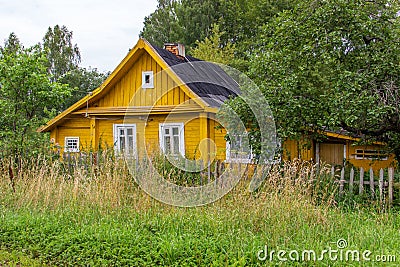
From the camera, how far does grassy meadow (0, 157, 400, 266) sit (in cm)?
486

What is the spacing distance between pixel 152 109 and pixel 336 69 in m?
7.53

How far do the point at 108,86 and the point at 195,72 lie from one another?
3178 millimetres

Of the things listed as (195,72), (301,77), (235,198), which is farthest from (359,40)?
(195,72)

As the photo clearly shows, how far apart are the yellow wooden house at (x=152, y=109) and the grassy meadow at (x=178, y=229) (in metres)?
→ 6.30

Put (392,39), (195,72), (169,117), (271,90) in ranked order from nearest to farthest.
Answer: (392,39), (271,90), (169,117), (195,72)

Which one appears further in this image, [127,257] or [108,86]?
[108,86]

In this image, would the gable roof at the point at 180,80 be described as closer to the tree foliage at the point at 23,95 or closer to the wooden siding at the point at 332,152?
the tree foliage at the point at 23,95

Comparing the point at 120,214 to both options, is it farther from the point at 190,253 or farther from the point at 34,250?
the point at 190,253

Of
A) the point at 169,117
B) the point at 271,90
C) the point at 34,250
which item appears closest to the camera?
the point at 34,250

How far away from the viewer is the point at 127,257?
5.09 m

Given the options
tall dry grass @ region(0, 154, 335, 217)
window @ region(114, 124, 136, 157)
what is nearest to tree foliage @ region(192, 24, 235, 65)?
window @ region(114, 124, 136, 157)

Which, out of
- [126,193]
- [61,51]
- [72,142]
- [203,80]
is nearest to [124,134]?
[72,142]

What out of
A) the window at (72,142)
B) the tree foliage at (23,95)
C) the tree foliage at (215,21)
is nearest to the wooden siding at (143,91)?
the window at (72,142)

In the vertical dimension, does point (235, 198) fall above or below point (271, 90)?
below
